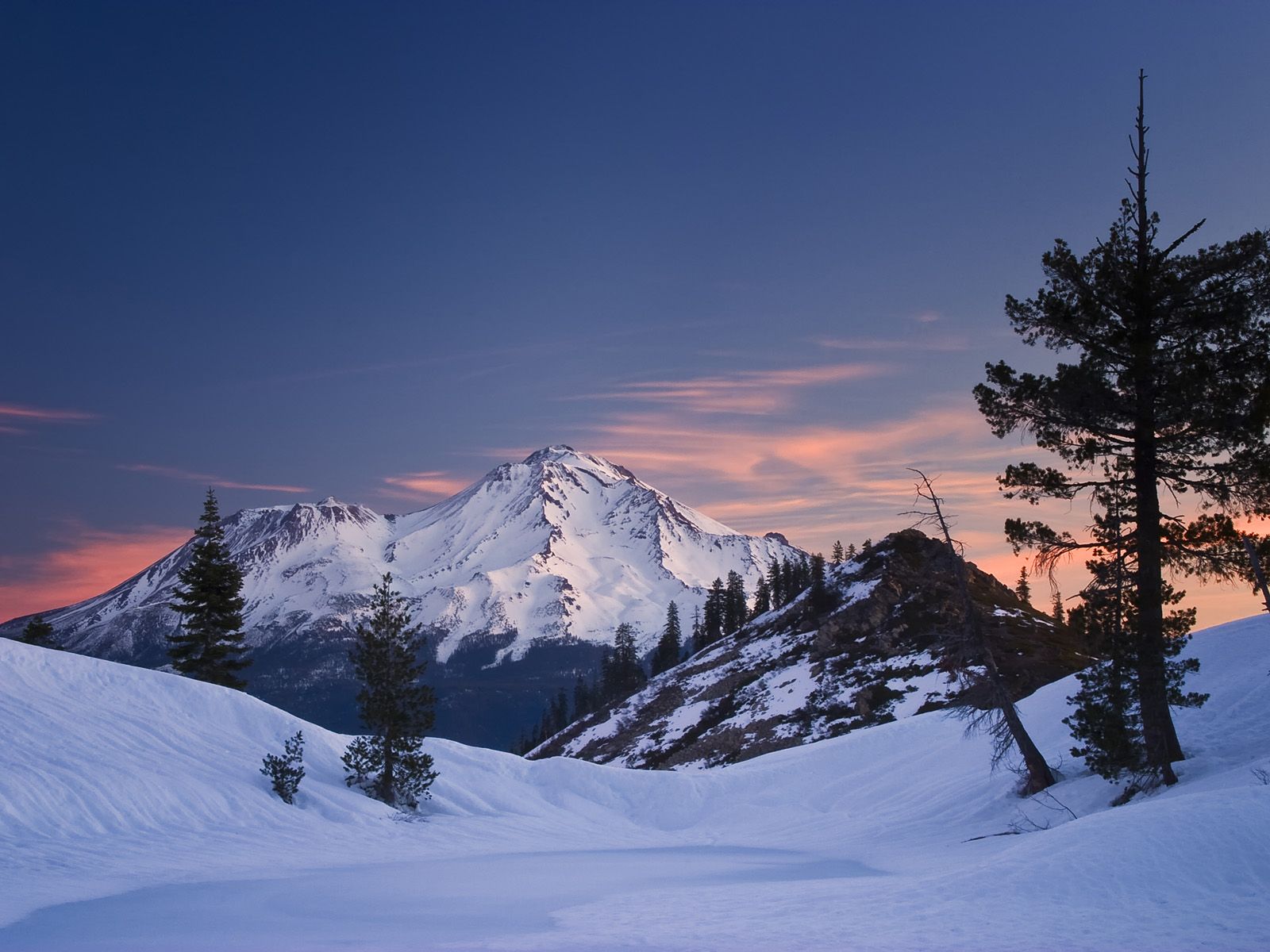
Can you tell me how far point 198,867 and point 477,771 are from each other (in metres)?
19.7

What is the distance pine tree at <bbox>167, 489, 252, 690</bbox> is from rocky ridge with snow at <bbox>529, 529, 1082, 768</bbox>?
39424 millimetres

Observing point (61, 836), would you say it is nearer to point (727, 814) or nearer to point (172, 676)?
point (172, 676)

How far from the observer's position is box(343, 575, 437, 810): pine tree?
101ft

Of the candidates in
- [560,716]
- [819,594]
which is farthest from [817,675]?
[560,716]

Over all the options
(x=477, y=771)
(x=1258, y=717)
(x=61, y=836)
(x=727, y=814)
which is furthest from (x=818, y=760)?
(x=61, y=836)

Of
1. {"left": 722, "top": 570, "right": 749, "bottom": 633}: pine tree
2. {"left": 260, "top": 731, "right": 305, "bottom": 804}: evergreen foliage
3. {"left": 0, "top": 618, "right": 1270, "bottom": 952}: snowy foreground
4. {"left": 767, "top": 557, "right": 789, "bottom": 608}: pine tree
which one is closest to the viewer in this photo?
{"left": 0, "top": 618, "right": 1270, "bottom": 952}: snowy foreground

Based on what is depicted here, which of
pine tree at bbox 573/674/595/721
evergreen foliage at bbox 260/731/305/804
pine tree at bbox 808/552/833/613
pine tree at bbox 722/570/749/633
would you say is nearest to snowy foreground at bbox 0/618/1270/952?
evergreen foliage at bbox 260/731/305/804

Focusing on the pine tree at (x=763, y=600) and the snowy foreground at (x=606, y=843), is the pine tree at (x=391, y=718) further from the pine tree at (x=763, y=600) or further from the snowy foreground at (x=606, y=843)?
the pine tree at (x=763, y=600)

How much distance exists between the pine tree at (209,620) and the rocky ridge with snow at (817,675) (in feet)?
129

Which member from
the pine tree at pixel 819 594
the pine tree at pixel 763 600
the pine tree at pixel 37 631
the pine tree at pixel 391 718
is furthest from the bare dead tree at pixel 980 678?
the pine tree at pixel 763 600

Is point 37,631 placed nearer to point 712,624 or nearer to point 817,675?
point 817,675

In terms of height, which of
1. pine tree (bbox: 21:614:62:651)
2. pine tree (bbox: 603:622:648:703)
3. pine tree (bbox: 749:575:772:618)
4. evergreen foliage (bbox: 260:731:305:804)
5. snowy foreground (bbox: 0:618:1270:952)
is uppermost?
pine tree (bbox: 749:575:772:618)

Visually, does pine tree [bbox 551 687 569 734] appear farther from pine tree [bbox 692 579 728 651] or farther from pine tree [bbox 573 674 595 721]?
pine tree [bbox 692 579 728 651]

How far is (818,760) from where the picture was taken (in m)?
43.6
